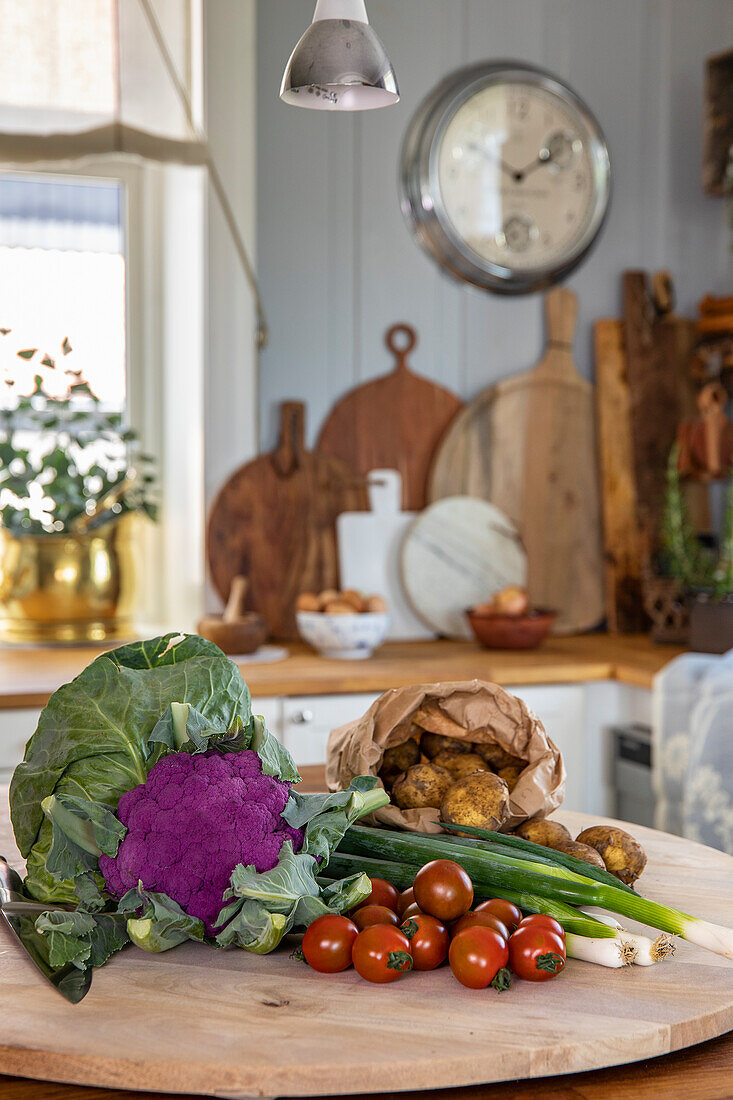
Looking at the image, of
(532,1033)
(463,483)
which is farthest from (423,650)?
(532,1033)

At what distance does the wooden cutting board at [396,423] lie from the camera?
9.00ft

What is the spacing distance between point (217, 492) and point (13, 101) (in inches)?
38.3

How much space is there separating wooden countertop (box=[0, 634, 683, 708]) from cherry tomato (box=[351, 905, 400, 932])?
4.08 ft

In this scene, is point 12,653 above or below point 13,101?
below

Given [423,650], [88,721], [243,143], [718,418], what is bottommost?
[423,650]

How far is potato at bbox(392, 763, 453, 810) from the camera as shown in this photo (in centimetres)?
114

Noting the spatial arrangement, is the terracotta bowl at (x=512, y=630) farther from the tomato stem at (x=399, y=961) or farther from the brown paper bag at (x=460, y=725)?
the tomato stem at (x=399, y=961)

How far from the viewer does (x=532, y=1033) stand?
81 cm

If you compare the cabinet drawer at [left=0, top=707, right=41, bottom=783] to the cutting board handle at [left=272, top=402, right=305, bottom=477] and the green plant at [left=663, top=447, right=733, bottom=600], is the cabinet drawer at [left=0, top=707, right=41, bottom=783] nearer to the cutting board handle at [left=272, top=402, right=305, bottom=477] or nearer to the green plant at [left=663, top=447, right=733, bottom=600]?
the cutting board handle at [left=272, top=402, right=305, bottom=477]

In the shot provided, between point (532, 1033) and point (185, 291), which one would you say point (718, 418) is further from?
point (532, 1033)

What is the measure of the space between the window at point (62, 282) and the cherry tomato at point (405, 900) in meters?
1.93

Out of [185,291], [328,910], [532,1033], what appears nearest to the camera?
[532,1033]

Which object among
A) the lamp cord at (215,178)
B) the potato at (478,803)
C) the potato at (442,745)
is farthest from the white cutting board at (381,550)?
the potato at (478,803)

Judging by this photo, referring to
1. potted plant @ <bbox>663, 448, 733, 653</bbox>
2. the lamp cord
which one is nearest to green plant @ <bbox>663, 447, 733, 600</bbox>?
potted plant @ <bbox>663, 448, 733, 653</bbox>
